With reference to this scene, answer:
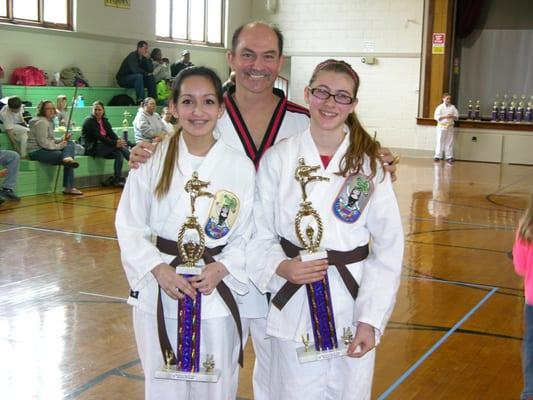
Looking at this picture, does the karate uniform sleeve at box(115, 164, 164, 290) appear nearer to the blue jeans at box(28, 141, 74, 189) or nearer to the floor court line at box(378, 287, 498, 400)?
the floor court line at box(378, 287, 498, 400)

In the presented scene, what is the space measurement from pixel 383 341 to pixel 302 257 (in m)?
2.19

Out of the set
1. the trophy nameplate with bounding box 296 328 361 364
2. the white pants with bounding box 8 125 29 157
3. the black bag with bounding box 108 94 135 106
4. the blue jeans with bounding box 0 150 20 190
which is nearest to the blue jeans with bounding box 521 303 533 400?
the trophy nameplate with bounding box 296 328 361 364

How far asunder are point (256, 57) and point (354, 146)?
68 centimetres

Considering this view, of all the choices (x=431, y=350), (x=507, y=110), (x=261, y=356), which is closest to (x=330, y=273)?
(x=261, y=356)

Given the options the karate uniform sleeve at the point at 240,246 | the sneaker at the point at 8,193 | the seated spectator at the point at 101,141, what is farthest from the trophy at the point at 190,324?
the seated spectator at the point at 101,141

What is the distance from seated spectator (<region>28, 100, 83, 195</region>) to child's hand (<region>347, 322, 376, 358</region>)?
768 centimetres

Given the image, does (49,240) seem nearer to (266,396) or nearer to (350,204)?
(266,396)

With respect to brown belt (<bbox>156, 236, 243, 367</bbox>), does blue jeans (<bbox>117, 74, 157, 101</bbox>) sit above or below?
above

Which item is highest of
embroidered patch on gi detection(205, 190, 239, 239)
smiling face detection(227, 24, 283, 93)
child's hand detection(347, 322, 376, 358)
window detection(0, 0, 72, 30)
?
window detection(0, 0, 72, 30)

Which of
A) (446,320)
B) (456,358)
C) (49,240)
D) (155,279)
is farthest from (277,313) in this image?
(49,240)

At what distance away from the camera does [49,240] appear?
21.7 feet

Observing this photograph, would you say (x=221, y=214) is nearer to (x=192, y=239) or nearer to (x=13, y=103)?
(x=192, y=239)

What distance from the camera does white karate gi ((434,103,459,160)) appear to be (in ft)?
48.8

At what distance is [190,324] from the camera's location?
2256 millimetres
